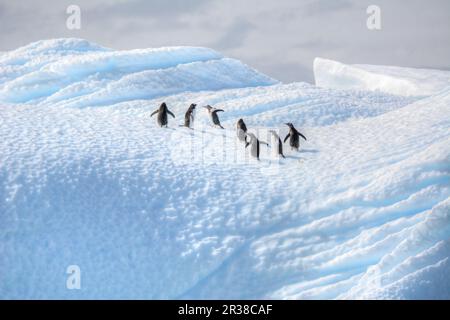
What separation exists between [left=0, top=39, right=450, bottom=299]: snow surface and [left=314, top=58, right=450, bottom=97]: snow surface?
40.3 feet

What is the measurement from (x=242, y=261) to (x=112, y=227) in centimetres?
196

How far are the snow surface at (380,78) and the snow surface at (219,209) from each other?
40.3 ft

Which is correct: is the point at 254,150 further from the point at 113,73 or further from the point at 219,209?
the point at 113,73

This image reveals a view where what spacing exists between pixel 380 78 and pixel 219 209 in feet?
67.3

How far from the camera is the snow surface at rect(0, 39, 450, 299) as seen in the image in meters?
7.03

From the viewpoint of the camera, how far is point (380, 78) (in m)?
26.8

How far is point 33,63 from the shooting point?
64.0 feet

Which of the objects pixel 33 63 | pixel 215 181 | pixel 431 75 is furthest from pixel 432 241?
pixel 431 75

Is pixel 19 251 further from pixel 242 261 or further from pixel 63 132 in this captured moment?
pixel 63 132

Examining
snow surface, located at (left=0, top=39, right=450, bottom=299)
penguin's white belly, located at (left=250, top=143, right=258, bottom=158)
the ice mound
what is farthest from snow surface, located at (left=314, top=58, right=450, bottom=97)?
penguin's white belly, located at (left=250, top=143, right=258, bottom=158)

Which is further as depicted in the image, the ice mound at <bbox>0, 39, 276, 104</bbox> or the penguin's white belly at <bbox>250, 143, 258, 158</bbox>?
the ice mound at <bbox>0, 39, 276, 104</bbox>

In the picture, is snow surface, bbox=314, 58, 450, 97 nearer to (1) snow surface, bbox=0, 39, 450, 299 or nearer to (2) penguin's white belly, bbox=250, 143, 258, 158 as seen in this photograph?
(1) snow surface, bbox=0, 39, 450, 299

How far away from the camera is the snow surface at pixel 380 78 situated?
24.6 metres
